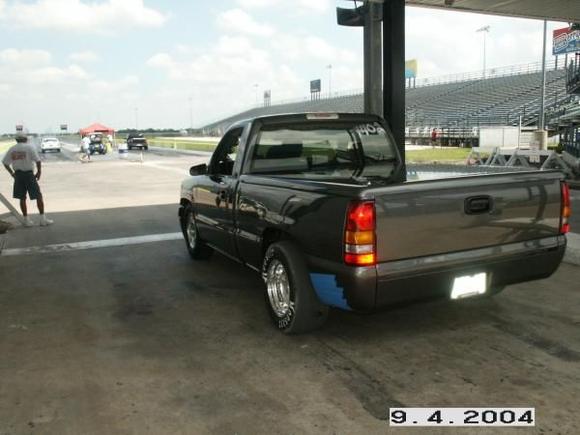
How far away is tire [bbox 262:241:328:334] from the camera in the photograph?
13.9 ft

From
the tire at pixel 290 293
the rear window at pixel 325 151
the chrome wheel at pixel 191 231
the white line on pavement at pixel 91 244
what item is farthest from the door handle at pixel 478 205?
the white line on pavement at pixel 91 244

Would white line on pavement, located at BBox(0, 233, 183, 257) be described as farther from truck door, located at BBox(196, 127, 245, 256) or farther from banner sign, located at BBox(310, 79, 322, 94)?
banner sign, located at BBox(310, 79, 322, 94)

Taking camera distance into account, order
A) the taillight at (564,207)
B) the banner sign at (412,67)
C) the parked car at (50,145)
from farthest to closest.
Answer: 1. the banner sign at (412,67)
2. the parked car at (50,145)
3. the taillight at (564,207)

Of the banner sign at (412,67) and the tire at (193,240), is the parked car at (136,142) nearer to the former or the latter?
the tire at (193,240)

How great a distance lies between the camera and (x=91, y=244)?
27.8 feet

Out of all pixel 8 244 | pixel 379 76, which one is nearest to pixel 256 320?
pixel 8 244

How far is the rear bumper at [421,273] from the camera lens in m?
3.74

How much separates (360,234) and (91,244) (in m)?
5.90

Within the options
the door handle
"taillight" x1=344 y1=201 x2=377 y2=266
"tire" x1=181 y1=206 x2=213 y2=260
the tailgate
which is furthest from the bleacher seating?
"taillight" x1=344 y1=201 x2=377 y2=266

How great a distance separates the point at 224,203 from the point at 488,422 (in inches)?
128

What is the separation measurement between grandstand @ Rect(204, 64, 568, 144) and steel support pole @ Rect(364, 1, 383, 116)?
26.1 metres

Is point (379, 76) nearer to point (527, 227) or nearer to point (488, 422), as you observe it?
point (527, 227)

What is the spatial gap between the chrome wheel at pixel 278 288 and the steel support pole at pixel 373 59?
247 inches

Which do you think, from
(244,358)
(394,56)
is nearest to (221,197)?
(244,358)
